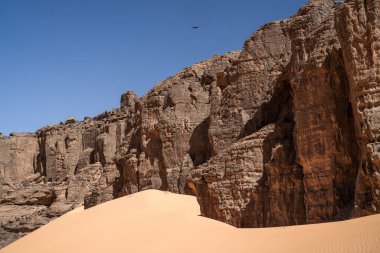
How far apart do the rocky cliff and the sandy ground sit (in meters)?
0.79

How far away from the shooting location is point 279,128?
14.0 metres

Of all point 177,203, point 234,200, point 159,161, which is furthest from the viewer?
point 159,161

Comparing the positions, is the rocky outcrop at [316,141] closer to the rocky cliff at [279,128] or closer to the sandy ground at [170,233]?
the rocky cliff at [279,128]

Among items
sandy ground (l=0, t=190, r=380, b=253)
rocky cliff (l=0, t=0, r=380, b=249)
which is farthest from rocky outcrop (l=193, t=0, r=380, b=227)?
sandy ground (l=0, t=190, r=380, b=253)

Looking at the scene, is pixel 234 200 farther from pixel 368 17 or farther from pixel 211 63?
pixel 211 63

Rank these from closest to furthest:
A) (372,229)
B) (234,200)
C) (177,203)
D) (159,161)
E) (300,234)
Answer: (372,229) < (300,234) < (234,200) < (177,203) < (159,161)

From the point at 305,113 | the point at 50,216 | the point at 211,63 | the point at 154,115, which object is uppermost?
the point at 211,63

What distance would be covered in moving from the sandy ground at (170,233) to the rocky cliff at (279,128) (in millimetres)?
795

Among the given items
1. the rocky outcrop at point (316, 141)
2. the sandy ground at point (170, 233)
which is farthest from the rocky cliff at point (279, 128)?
the sandy ground at point (170, 233)

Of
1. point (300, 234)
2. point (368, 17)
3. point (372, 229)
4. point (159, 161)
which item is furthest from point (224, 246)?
point (159, 161)

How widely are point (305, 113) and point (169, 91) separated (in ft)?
39.9

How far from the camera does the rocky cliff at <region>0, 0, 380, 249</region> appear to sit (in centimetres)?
1067

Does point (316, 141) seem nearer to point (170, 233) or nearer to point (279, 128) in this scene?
point (279, 128)

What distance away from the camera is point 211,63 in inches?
969
